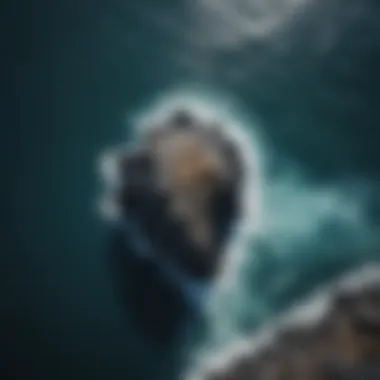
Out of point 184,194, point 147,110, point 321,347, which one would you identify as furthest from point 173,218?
point 321,347

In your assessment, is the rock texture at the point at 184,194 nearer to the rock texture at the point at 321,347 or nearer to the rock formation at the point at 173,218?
the rock formation at the point at 173,218

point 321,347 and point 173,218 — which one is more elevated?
point 173,218

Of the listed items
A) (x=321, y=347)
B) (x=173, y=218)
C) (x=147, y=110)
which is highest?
(x=147, y=110)

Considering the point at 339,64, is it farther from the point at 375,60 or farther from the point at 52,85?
the point at 52,85

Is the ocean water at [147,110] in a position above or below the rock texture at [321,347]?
above

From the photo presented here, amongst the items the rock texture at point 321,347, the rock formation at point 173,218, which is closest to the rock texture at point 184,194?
the rock formation at point 173,218

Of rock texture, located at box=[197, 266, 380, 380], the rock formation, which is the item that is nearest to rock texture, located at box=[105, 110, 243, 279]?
the rock formation

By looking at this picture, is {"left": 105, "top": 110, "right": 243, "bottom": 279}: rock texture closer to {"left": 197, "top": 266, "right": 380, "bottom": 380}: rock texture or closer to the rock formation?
the rock formation

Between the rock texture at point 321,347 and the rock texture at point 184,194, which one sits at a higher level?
the rock texture at point 184,194

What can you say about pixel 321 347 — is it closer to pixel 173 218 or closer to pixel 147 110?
pixel 173 218
